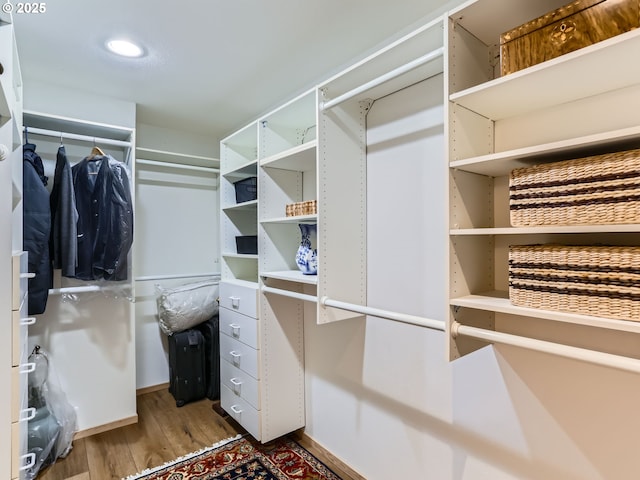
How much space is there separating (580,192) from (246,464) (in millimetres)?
2207

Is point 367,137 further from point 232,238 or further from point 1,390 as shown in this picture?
point 1,390

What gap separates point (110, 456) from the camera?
87.5 inches

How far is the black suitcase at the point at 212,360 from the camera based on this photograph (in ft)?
9.75

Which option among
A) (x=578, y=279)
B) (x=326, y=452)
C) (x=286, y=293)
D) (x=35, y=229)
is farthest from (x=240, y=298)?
(x=578, y=279)

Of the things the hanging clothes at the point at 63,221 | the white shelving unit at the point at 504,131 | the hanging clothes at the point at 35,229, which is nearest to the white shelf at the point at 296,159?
the white shelving unit at the point at 504,131

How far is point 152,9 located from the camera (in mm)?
1556

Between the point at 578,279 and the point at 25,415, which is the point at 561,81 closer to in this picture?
the point at 578,279

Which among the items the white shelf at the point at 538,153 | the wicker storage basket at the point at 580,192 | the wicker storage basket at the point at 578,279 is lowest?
the wicker storage basket at the point at 578,279

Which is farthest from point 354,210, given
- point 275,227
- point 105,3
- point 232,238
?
point 105,3

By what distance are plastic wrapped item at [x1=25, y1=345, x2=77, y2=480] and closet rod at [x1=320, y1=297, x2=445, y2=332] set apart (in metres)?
1.88

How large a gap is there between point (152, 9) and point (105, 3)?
0.62 feet

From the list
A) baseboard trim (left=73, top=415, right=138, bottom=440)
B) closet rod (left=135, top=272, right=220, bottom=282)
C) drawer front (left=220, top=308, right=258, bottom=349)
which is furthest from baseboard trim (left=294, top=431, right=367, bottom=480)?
closet rod (left=135, top=272, right=220, bottom=282)

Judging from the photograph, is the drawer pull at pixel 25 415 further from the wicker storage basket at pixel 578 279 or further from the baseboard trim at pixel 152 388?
the wicker storage basket at pixel 578 279

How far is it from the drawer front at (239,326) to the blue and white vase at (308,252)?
0.51m
